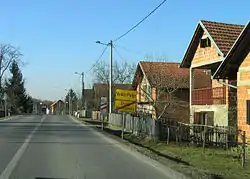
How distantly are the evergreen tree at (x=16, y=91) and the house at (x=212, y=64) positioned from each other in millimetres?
85097

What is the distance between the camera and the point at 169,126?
22672 mm

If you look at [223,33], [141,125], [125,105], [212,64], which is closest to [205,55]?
[212,64]

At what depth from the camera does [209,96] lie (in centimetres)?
2770

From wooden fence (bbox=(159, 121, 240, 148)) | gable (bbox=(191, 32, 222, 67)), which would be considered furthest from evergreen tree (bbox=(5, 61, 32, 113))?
wooden fence (bbox=(159, 121, 240, 148))

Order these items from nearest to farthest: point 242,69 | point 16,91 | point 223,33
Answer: point 242,69
point 223,33
point 16,91

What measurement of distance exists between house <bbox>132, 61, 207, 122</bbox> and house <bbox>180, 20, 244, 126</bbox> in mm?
2573

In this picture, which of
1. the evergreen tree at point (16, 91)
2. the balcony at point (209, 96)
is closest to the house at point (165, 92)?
the balcony at point (209, 96)

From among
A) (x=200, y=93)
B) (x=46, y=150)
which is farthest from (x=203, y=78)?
(x=46, y=150)

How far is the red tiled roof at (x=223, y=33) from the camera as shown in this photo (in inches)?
1006

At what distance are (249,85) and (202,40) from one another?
1140 cm

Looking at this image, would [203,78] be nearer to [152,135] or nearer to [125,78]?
[152,135]

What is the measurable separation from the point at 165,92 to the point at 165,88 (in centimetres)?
40

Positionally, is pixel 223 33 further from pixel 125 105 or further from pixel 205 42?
pixel 125 105

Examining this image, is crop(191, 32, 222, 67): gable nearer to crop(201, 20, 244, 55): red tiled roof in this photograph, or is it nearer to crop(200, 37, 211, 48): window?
crop(200, 37, 211, 48): window
